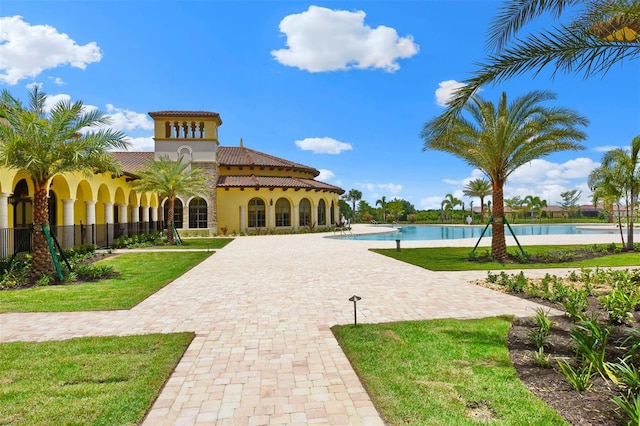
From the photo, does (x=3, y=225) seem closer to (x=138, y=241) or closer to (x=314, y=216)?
(x=138, y=241)

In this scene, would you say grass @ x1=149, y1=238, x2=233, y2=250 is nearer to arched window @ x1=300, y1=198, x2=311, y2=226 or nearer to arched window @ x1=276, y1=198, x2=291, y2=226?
arched window @ x1=276, y1=198, x2=291, y2=226

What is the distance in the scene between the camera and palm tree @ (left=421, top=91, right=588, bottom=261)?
14250mm

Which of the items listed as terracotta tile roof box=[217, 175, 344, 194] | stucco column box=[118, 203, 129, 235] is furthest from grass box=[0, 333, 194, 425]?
terracotta tile roof box=[217, 175, 344, 194]

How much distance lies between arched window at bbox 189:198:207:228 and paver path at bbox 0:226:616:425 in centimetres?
2107

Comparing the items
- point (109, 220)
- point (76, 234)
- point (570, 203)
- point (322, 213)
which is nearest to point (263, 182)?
point (322, 213)

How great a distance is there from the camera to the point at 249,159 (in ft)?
129

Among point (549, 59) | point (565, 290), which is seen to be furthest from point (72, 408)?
point (565, 290)

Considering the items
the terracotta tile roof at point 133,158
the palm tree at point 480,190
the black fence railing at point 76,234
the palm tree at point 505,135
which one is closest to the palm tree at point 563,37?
the palm tree at point 505,135

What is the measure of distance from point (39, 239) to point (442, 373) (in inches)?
477

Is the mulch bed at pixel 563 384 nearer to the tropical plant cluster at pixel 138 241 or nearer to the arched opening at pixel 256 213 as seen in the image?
the tropical plant cluster at pixel 138 241

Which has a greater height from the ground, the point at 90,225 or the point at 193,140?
the point at 193,140

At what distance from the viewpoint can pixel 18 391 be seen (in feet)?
13.9

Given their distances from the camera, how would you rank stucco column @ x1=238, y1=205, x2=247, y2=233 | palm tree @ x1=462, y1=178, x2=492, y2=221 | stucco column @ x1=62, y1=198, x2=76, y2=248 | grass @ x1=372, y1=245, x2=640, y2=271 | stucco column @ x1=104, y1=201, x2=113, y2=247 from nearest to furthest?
grass @ x1=372, y1=245, x2=640, y2=271
stucco column @ x1=62, y1=198, x2=76, y2=248
stucco column @ x1=104, y1=201, x2=113, y2=247
stucco column @ x1=238, y1=205, x2=247, y2=233
palm tree @ x1=462, y1=178, x2=492, y2=221

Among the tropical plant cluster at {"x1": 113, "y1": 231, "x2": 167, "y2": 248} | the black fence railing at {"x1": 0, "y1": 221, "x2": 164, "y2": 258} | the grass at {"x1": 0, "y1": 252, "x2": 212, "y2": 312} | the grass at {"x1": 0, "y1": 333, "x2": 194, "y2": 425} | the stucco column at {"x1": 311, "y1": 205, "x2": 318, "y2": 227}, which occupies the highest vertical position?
the stucco column at {"x1": 311, "y1": 205, "x2": 318, "y2": 227}
